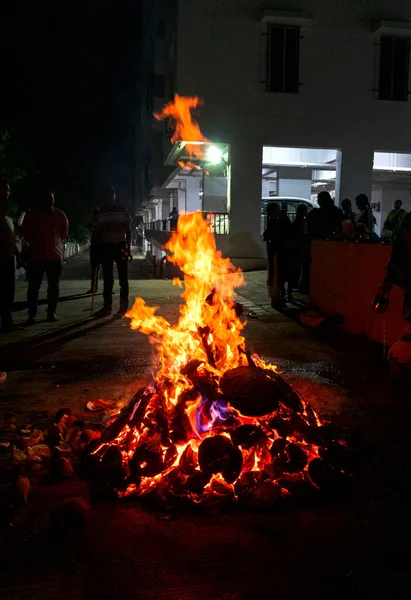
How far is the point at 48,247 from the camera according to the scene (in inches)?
316

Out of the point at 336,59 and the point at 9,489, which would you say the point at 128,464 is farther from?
the point at 336,59

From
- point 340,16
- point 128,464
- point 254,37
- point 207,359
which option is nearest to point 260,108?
point 254,37

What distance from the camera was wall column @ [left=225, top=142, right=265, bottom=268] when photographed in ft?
53.4

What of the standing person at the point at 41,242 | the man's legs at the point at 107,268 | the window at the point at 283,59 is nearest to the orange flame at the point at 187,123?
the window at the point at 283,59

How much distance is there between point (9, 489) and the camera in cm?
317

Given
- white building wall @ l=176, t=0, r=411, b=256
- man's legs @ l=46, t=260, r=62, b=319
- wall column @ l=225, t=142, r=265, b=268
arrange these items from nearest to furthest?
1. man's legs @ l=46, t=260, r=62, b=319
2. white building wall @ l=176, t=0, r=411, b=256
3. wall column @ l=225, t=142, r=265, b=268

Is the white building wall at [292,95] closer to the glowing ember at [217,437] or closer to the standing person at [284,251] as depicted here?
the standing person at [284,251]

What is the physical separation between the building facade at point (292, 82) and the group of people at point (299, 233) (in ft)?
21.7

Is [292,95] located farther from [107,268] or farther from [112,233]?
[107,268]

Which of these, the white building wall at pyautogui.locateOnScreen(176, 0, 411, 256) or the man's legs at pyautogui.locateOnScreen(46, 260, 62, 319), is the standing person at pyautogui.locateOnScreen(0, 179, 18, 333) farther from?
the white building wall at pyautogui.locateOnScreen(176, 0, 411, 256)

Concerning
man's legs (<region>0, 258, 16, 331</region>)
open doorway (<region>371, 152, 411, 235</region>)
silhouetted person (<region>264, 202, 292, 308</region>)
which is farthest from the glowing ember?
open doorway (<region>371, 152, 411, 235</region>)

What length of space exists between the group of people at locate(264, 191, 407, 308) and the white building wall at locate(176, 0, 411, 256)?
6650mm

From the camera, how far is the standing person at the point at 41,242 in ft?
26.3

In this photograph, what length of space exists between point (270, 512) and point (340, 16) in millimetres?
16841
